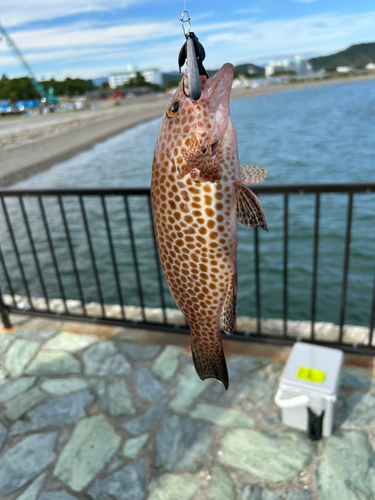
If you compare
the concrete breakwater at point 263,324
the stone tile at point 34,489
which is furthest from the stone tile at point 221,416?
the stone tile at point 34,489

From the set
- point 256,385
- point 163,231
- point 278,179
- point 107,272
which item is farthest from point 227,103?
point 278,179

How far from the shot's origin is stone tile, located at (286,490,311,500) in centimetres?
226

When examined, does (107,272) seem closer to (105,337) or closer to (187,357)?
(105,337)

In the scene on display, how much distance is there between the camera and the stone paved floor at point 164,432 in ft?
7.85

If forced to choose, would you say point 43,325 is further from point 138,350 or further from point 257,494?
point 257,494

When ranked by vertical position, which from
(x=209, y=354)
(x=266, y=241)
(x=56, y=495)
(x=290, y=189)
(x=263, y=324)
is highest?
(x=290, y=189)

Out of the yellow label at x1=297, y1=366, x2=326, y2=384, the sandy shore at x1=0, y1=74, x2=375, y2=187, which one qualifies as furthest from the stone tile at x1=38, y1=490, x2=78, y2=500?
the sandy shore at x1=0, y1=74, x2=375, y2=187

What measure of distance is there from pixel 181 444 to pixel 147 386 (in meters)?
0.64

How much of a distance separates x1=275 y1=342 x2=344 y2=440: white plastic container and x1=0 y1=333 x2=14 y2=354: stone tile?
8.90ft

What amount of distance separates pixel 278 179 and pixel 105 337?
62.3 feet

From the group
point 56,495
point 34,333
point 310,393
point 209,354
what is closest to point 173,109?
point 209,354

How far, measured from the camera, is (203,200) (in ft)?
3.82

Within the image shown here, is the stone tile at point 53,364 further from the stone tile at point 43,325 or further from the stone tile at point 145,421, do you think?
the stone tile at point 145,421

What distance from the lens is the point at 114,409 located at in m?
3.01
